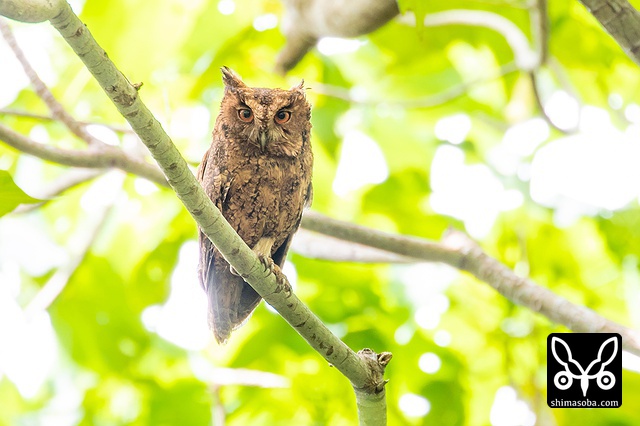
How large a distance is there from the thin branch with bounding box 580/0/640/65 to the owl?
59.7 inches

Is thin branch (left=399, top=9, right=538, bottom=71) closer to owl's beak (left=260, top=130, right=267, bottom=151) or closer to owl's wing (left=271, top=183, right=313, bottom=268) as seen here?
owl's wing (left=271, top=183, right=313, bottom=268)

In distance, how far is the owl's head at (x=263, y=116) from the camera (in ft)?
11.2

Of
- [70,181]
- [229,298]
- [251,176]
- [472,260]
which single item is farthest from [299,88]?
[70,181]

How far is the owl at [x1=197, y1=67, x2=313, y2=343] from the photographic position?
135 inches

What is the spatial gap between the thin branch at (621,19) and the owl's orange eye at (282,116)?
154 cm

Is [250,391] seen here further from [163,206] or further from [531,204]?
[531,204]

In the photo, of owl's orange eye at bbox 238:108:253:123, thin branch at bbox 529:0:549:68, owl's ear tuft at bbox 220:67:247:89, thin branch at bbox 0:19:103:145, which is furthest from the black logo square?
thin branch at bbox 0:19:103:145

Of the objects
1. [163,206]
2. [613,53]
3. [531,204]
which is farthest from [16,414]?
[613,53]

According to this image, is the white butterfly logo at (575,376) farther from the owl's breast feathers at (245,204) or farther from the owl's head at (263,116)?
the owl's head at (263,116)

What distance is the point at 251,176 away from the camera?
3455 millimetres

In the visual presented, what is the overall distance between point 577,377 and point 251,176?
94.1 inches

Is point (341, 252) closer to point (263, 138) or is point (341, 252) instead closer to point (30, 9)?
point (263, 138)

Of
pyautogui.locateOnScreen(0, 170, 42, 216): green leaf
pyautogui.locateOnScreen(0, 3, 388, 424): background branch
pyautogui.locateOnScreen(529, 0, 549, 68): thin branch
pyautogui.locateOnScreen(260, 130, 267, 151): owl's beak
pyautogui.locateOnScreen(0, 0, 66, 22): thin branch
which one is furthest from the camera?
pyautogui.locateOnScreen(529, 0, 549, 68): thin branch

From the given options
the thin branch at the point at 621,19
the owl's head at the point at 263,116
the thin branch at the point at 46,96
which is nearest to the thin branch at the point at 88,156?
the thin branch at the point at 46,96
